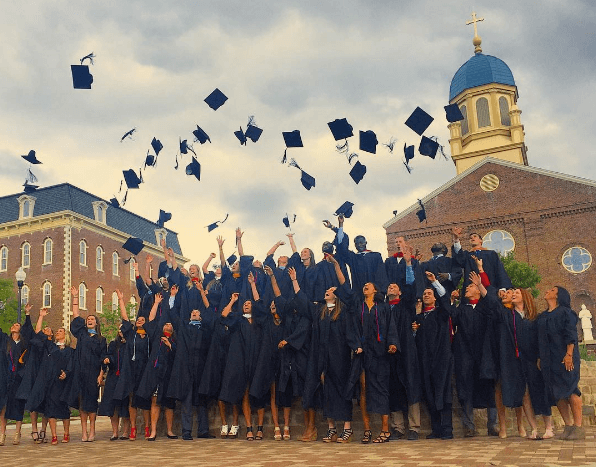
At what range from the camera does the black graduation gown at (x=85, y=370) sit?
9.52 metres

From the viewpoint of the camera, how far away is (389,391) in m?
8.23

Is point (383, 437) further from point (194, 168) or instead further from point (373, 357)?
A: point (194, 168)

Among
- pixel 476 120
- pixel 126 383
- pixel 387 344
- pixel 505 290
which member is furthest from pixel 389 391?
pixel 476 120

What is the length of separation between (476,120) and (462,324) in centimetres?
3664

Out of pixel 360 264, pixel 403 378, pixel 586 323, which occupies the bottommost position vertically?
pixel 403 378

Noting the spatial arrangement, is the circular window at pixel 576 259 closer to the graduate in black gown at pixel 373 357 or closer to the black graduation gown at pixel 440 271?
the black graduation gown at pixel 440 271

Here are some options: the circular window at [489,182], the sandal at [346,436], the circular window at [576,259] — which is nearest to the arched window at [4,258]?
the circular window at [489,182]

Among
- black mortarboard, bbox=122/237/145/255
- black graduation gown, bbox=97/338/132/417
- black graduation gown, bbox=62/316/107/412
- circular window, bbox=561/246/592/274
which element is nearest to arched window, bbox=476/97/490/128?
circular window, bbox=561/246/592/274

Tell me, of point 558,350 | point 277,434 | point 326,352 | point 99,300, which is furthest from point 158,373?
point 99,300

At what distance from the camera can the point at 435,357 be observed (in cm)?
817

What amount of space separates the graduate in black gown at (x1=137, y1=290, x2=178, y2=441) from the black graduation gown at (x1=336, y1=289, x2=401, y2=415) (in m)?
3.03

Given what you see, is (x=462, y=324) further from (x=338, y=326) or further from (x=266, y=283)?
(x=266, y=283)

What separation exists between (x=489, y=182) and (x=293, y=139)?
27.4 metres

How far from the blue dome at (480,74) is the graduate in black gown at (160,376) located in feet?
122
